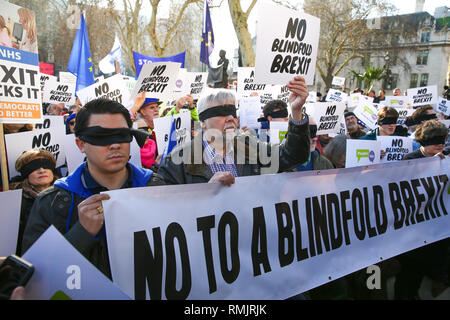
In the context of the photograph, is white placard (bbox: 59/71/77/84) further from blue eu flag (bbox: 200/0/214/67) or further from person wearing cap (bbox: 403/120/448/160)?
person wearing cap (bbox: 403/120/448/160)

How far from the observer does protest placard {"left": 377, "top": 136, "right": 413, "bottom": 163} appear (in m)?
4.56

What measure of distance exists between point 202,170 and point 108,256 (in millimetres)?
891

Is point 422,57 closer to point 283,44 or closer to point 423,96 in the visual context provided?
point 423,96

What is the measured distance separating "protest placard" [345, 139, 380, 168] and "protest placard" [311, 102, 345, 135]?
1.08 meters

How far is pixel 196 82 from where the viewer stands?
28.7 ft

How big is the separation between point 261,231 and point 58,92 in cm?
746

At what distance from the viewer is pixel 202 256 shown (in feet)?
6.89

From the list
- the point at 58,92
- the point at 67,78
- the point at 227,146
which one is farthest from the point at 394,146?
the point at 67,78

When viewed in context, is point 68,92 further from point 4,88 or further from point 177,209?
point 177,209

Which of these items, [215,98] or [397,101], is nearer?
[215,98]

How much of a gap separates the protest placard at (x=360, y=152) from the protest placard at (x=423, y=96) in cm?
654

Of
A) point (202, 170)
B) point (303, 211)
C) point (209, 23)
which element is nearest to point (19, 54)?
point (202, 170)

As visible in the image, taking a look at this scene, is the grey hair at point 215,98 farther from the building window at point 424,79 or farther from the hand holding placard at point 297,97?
the building window at point 424,79

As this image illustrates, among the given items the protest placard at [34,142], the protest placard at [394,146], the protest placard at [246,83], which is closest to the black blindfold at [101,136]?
the protest placard at [34,142]
